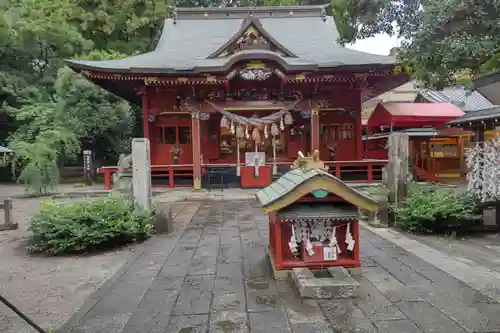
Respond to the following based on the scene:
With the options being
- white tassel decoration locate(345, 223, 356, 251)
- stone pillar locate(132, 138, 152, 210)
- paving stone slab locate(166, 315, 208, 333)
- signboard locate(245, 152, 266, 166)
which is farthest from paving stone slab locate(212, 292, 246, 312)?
signboard locate(245, 152, 266, 166)

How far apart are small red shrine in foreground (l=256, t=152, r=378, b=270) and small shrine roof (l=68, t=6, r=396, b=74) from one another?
34.2ft

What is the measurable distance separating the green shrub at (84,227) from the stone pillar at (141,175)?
63 cm

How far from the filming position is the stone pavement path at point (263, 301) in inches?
145

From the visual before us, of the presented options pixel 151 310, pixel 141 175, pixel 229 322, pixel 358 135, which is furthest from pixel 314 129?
pixel 229 322

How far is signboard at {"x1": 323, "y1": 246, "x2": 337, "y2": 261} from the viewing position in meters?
5.02

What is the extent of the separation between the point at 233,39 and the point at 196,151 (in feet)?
15.0

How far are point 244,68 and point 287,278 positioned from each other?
37.8ft

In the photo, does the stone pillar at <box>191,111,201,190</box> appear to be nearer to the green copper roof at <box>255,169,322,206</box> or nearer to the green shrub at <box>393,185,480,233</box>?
the green shrub at <box>393,185,480,233</box>

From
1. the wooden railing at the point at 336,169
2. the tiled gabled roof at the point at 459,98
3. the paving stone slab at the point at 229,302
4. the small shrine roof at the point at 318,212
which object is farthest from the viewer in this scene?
the tiled gabled roof at the point at 459,98

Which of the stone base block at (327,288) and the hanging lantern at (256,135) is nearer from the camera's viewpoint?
the stone base block at (327,288)

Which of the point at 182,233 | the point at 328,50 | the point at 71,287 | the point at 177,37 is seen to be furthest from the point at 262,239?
the point at 177,37

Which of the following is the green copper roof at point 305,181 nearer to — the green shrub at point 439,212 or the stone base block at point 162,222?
the green shrub at point 439,212

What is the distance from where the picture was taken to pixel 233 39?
15844mm

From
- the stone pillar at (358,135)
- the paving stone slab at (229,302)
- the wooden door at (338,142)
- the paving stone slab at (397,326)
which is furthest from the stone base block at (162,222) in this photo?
the stone pillar at (358,135)
